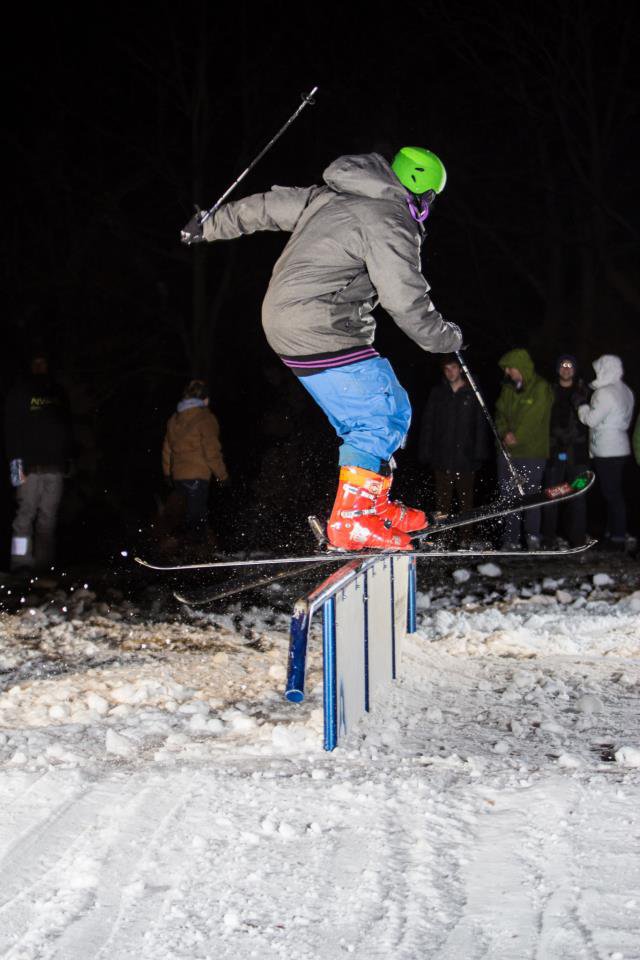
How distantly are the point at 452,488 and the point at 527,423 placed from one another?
0.99 meters

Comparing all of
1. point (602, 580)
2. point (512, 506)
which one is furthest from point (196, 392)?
point (512, 506)

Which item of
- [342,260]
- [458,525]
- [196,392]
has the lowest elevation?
[458,525]

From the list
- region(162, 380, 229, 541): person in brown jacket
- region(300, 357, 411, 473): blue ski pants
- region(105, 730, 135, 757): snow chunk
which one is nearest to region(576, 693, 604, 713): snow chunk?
region(300, 357, 411, 473): blue ski pants

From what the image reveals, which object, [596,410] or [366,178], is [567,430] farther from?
[366,178]

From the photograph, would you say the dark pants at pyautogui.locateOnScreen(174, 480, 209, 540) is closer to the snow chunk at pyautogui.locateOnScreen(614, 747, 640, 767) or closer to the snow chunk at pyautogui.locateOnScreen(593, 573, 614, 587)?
the snow chunk at pyautogui.locateOnScreen(593, 573, 614, 587)

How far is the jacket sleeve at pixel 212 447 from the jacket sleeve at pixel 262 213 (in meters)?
4.93

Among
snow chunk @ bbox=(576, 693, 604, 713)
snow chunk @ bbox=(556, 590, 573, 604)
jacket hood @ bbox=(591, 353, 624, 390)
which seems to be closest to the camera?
snow chunk @ bbox=(576, 693, 604, 713)

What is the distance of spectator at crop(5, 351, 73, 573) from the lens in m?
9.00

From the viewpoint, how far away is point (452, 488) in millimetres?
9852

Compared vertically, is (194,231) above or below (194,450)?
above

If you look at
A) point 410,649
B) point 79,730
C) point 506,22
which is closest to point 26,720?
point 79,730

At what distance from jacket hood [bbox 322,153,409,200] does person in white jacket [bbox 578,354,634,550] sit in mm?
5195

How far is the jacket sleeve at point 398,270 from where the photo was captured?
4.51 m

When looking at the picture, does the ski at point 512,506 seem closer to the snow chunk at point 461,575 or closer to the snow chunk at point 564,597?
the snow chunk at point 564,597
